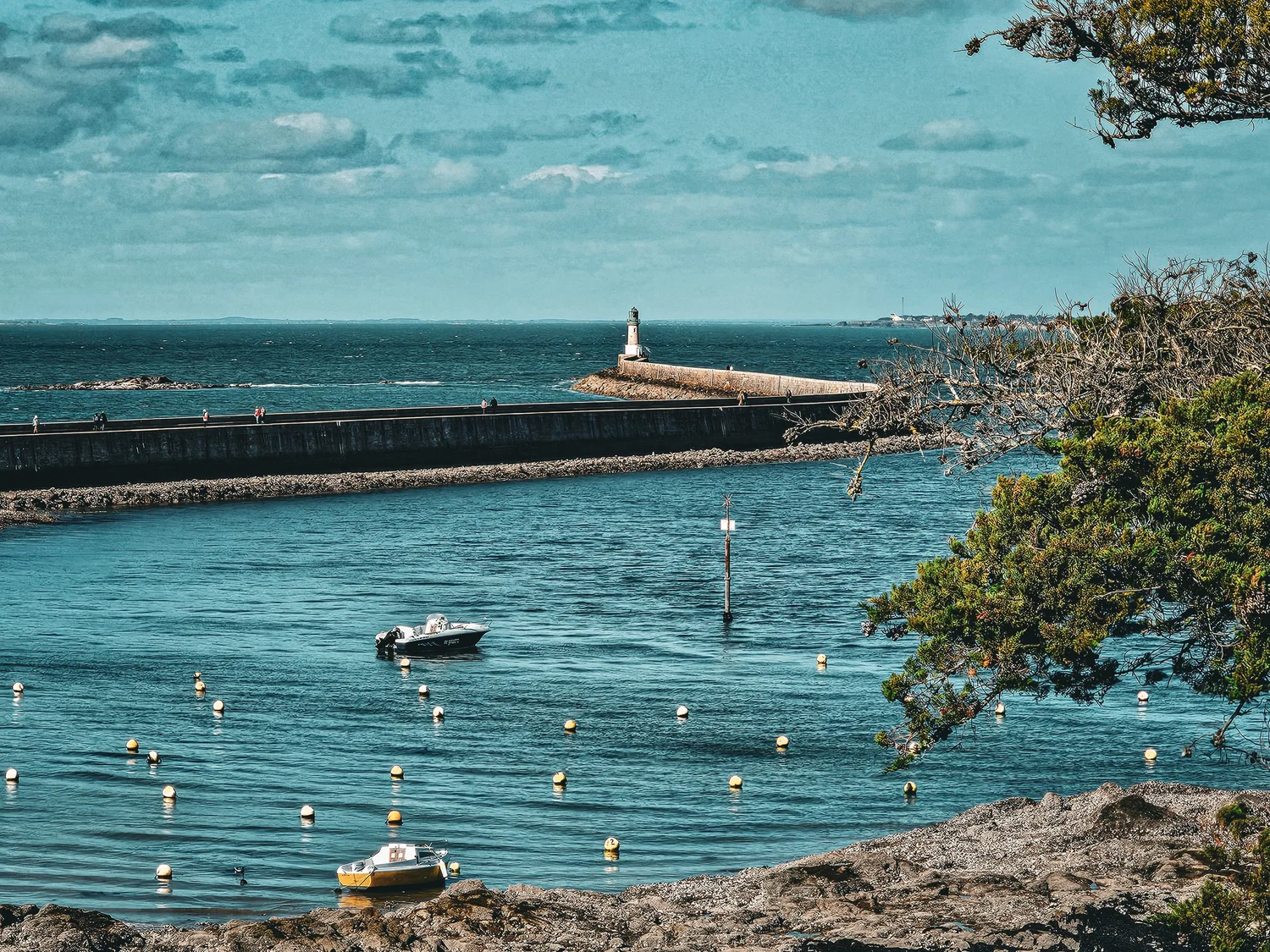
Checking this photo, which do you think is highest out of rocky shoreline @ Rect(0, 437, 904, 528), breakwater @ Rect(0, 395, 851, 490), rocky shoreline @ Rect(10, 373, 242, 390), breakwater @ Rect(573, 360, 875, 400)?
breakwater @ Rect(573, 360, 875, 400)

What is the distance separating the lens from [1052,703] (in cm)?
3256

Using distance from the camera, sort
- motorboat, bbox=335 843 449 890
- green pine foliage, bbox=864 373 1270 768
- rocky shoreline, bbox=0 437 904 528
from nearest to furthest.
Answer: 1. green pine foliage, bbox=864 373 1270 768
2. motorboat, bbox=335 843 449 890
3. rocky shoreline, bbox=0 437 904 528

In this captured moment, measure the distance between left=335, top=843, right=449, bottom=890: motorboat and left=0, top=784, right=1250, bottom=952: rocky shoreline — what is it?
2.62ft

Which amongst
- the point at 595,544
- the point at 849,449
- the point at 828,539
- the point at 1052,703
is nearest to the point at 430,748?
the point at 1052,703

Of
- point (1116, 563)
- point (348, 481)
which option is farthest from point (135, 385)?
point (1116, 563)

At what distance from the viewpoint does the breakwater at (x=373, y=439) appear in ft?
203

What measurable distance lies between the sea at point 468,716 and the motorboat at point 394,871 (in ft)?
1.01

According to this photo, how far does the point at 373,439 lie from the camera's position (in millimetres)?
71375

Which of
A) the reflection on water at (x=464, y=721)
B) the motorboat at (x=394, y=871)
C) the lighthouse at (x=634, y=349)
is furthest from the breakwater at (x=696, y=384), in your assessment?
the motorboat at (x=394, y=871)

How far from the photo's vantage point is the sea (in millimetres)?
22266

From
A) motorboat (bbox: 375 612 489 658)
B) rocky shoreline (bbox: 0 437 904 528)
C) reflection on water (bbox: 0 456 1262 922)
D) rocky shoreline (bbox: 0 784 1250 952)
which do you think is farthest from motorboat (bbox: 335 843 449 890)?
rocky shoreline (bbox: 0 437 904 528)

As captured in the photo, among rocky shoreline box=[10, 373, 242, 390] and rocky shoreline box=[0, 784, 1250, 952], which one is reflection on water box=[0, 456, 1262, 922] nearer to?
rocky shoreline box=[0, 784, 1250, 952]

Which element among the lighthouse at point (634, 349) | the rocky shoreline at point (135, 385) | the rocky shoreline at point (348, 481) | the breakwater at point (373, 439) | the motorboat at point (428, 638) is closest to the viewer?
the motorboat at point (428, 638)

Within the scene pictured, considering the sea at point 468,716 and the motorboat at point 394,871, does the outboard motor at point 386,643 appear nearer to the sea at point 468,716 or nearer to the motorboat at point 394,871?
the sea at point 468,716
